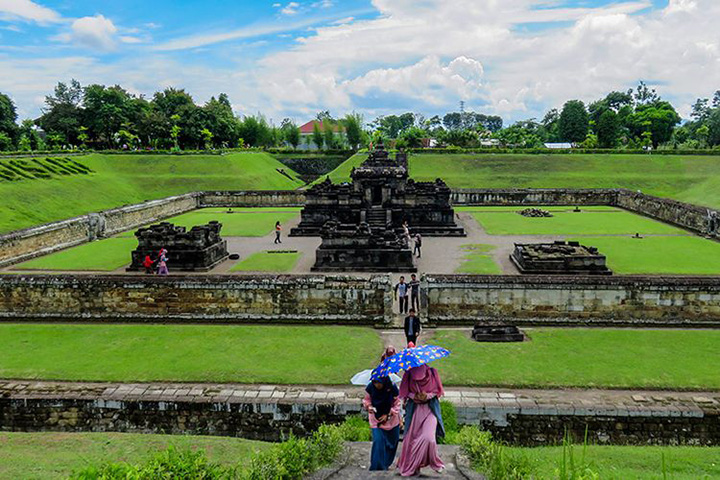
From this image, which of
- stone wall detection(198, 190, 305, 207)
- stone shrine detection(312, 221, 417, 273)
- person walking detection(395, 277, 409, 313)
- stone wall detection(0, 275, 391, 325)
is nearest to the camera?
stone wall detection(0, 275, 391, 325)

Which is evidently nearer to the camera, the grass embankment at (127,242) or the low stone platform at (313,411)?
the low stone platform at (313,411)

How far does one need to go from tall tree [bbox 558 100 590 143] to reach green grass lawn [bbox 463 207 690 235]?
4387 cm

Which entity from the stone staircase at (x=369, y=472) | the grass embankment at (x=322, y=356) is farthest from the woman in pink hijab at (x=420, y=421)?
the grass embankment at (x=322, y=356)

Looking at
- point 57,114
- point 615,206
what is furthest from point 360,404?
point 57,114

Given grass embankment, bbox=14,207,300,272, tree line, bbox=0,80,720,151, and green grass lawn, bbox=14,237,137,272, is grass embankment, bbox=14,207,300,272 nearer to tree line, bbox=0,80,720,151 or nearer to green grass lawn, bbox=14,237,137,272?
green grass lawn, bbox=14,237,137,272

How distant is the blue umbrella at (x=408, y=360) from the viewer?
513 centimetres

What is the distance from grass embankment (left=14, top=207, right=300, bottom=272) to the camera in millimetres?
18312

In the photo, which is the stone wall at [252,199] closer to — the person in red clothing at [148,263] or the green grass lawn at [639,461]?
the person in red clothing at [148,263]

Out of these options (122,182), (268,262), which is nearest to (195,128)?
(122,182)

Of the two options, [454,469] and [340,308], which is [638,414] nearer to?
[454,469]

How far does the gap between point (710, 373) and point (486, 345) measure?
4.03 meters

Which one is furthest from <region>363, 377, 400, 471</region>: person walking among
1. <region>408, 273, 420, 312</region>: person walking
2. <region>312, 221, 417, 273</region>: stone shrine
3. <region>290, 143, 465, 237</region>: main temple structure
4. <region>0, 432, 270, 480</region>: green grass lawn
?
<region>290, 143, 465, 237</region>: main temple structure

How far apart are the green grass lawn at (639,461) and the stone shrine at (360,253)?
10971 mm

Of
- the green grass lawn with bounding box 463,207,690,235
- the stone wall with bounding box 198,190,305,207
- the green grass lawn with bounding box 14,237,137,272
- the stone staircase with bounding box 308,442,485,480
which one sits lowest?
the stone staircase with bounding box 308,442,485,480
